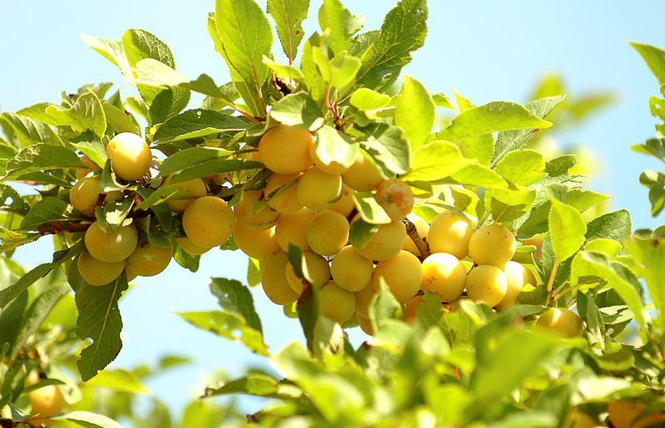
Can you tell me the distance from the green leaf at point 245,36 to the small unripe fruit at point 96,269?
0.50 metres

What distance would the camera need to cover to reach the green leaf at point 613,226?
1.67 meters

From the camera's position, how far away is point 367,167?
4.58 ft

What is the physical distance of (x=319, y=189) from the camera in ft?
4.49

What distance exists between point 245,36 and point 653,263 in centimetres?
83

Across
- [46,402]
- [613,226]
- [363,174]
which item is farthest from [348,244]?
[46,402]

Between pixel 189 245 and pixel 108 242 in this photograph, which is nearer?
pixel 108 242

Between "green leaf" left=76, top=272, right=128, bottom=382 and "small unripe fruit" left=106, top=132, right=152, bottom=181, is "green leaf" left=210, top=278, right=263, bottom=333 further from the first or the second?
"green leaf" left=76, top=272, right=128, bottom=382

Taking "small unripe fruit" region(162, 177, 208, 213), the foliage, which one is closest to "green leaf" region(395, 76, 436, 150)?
the foliage

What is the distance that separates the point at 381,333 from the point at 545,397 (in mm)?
236

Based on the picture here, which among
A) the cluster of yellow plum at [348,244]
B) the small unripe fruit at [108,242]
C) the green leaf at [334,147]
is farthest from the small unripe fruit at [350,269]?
the small unripe fruit at [108,242]

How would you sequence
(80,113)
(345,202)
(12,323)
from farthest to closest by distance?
(12,323), (80,113), (345,202)

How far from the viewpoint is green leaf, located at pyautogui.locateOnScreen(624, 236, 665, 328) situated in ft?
4.08

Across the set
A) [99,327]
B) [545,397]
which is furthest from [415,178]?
[99,327]

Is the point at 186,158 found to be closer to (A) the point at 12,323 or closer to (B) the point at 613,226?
(B) the point at 613,226
